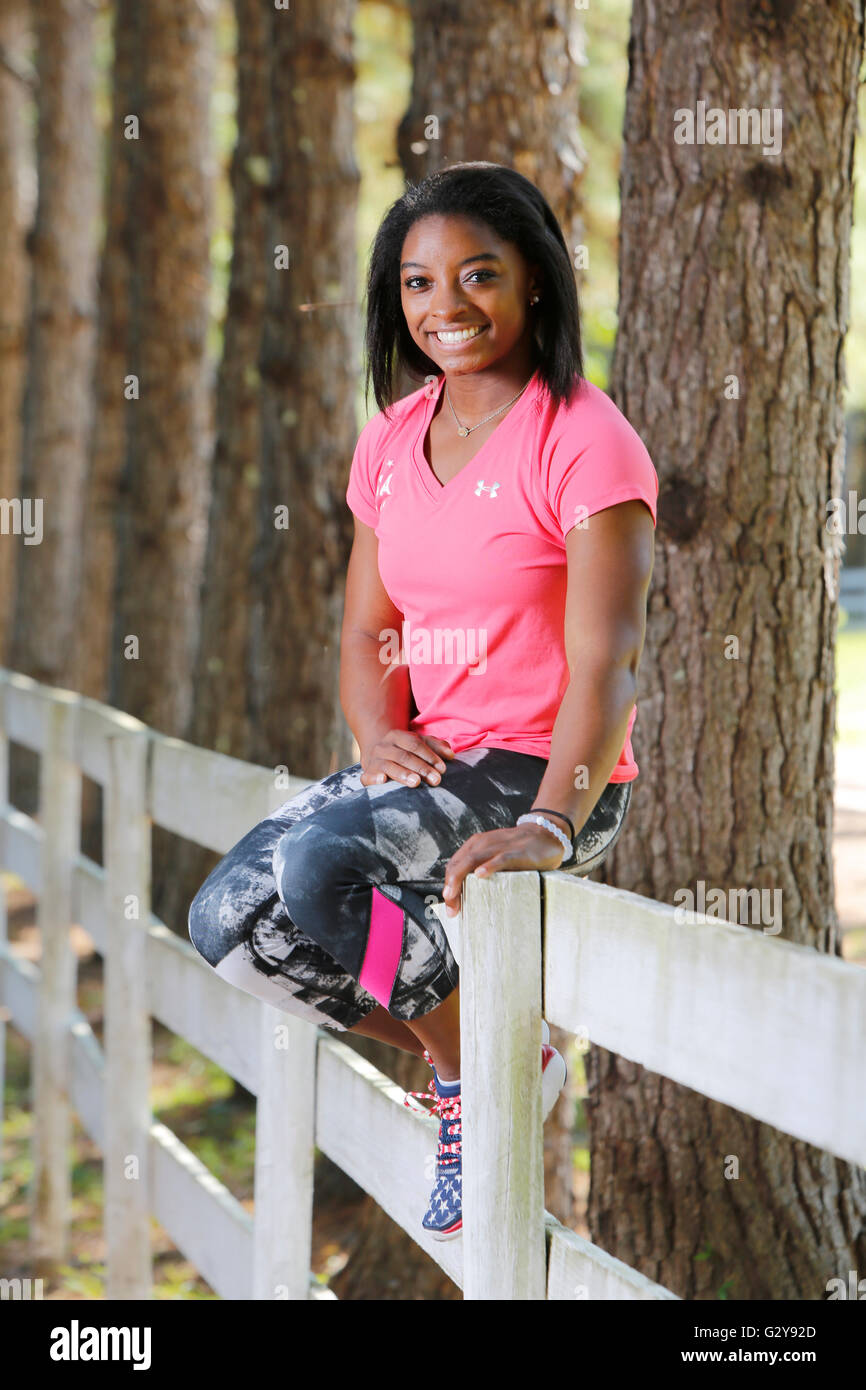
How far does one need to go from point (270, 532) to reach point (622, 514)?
3.95m

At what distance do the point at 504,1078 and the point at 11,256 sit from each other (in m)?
12.4

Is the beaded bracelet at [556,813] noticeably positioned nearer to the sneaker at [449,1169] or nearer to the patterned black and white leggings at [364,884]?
the patterned black and white leggings at [364,884]

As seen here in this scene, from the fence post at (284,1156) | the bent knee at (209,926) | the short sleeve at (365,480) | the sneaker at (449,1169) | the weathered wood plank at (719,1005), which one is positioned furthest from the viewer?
the fence post at (284,1156)

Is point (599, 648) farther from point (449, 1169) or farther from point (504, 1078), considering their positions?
point (449, 1169)

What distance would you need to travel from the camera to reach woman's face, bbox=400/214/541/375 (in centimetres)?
253

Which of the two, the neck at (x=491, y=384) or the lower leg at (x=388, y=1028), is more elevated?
the neck at (x=491, y=384)

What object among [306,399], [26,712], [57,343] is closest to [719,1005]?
[306,399]

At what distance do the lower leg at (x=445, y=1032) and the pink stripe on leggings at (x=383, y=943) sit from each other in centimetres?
10

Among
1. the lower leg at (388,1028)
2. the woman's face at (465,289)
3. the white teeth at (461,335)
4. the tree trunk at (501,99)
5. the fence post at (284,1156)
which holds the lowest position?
the fence post at (284,1156)

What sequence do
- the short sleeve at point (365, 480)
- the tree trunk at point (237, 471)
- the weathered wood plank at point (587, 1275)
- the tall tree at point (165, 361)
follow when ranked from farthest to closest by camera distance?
the tall tree at point (165, 361), the tree trunk at point (237, 471), the short sleeve at point (365, 480), the weathered wood plank at point (587, 1275)

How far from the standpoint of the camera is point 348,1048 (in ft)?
10.1

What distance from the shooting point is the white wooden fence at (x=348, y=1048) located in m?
1.71

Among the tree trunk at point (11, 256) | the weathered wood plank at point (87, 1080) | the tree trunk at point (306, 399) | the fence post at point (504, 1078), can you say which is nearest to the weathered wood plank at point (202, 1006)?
the weathered wood plank at point (87, 1080)

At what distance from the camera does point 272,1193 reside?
10.8ft
